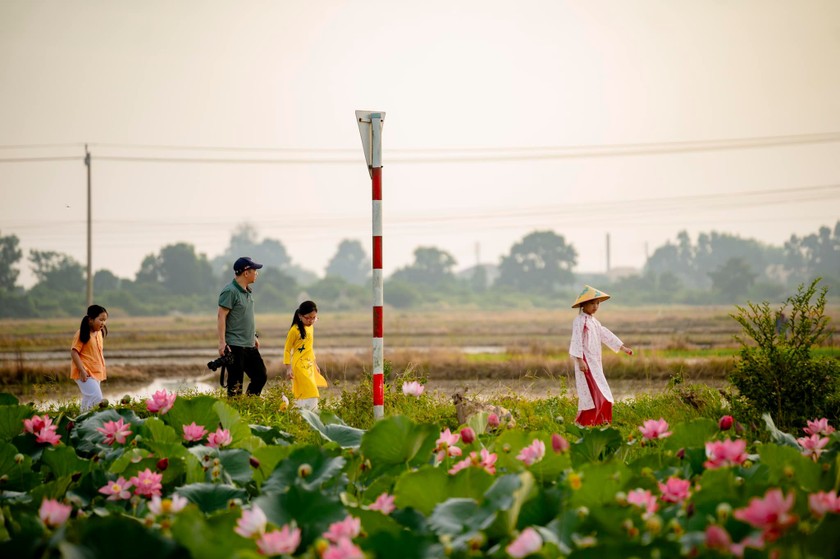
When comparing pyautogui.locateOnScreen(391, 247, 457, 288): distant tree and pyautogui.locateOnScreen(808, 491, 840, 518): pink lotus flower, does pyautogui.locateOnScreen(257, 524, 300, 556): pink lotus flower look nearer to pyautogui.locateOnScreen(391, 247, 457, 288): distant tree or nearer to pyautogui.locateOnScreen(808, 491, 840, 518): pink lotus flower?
pyautogui.locateOnScreen(808, 491, 840, 518): pink lotus flower

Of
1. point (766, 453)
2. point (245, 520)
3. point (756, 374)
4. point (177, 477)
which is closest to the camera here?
point (245, 520)

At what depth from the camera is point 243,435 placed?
14.1ft

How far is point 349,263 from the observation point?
136875 millimetres

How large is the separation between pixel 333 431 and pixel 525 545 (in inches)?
78.8

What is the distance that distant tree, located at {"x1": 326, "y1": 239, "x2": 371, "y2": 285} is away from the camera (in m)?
137

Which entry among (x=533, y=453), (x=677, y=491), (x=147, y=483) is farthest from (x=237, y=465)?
(x=677, y=491)

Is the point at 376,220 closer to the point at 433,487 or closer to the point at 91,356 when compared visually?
the point at 91,356

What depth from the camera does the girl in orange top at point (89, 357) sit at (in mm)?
9406

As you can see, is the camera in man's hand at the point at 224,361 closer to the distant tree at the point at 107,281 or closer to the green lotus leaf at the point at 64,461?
the green lotus leaf at the point at 64,461

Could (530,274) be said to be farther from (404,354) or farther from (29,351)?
(404,354)

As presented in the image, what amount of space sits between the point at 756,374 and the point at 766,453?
A: 4.44 metres

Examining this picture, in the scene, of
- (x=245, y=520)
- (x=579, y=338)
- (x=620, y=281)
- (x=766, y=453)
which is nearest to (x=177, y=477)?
(x=245, y=520)

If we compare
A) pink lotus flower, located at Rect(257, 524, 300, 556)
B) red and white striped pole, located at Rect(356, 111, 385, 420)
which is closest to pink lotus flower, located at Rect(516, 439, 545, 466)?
pink lotus flower, located at Rect(257, 524, 300, 556)

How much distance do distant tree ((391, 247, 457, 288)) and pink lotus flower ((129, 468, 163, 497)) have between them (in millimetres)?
103802
